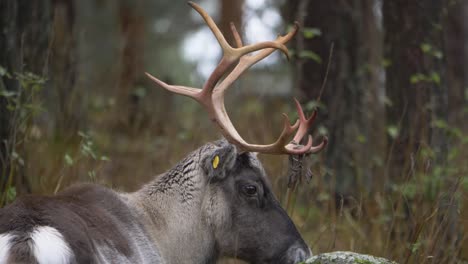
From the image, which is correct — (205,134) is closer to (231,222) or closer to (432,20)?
(432,20)

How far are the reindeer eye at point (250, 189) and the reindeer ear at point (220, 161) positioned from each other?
0.61ft

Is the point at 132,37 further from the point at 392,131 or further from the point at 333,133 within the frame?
the point at 392,131

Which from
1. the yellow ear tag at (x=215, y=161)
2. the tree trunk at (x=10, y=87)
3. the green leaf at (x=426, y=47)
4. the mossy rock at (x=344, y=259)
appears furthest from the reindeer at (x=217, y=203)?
the green leaf at (x=426, y=47)

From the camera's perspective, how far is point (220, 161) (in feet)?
20.1

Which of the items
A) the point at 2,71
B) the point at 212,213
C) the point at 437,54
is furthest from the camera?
the point at 437,54

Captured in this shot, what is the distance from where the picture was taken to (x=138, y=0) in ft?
79.5

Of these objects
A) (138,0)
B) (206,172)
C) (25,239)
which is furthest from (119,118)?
(138,0)

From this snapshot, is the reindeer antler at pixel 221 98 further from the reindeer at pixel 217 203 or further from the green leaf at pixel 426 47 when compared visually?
the green leaf at pixel 426 47

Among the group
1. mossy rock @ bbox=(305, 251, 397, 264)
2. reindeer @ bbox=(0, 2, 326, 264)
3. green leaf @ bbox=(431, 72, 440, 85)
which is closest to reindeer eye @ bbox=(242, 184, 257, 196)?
reindeer @ bbox=(0, 2, 326, 264)

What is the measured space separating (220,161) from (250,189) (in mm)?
326

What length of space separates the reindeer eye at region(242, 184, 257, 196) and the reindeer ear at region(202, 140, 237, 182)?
0.61 ft

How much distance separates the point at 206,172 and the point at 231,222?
43 centimetres

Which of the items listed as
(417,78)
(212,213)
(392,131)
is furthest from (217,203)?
(417,78)

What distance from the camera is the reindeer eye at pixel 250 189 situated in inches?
244
